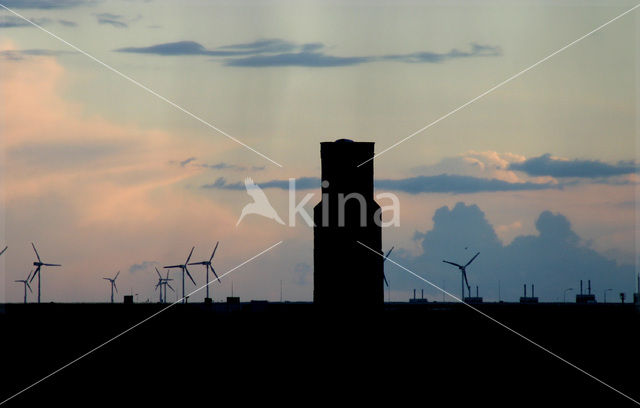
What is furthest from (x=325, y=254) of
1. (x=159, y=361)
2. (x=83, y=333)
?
(x=83, y=333)

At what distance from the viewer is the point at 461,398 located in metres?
44.9

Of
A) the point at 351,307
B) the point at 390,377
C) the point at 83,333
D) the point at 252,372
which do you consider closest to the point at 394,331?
the point at 83,333

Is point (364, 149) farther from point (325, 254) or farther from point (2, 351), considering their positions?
point (2, 351)

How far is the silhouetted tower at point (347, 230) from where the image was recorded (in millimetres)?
32781

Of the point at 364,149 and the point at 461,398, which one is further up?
the point at 364,149

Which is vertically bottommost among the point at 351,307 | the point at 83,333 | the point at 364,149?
the point at 83,333

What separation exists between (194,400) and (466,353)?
89.0 ft

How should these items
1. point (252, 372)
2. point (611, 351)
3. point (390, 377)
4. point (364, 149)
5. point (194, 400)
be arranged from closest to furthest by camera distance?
point (364, 149)
point (194, 400)
point (390, 377)
point (252, 372)
point (611, 351)

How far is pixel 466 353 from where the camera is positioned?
6756 cm

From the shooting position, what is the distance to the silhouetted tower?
32781mm

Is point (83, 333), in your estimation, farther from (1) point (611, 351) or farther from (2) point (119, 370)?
(1) point (611, 351)

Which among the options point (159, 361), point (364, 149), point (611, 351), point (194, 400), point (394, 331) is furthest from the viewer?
point (394, 331)

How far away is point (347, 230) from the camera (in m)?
33.4

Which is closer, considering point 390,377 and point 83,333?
point 390,377
